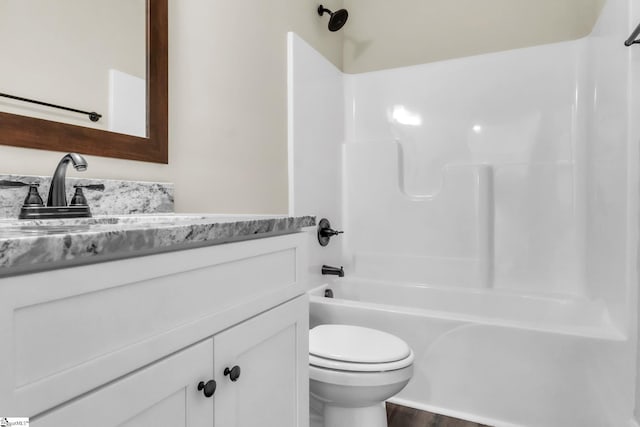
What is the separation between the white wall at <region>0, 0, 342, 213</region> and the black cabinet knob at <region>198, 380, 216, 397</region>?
2.34ft

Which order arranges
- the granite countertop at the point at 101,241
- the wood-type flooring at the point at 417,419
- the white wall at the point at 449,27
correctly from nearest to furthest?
1. the granite countertop at the point at 101,241
2. the wood-type flooring at the point at 417,419
3. the white wall at the point at 449,27

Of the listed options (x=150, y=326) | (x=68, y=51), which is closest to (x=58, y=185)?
(x=68, y=51)

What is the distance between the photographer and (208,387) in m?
0.63

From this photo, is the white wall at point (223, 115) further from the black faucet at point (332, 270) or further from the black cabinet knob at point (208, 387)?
the black cabinet knob at point (208, 387)

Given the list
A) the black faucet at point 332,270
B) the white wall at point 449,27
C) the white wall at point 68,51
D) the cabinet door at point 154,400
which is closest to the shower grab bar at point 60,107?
the white wall at point 68,51

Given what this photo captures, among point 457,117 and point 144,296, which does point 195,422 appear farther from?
point 457,117

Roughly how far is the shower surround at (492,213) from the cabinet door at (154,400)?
123cm

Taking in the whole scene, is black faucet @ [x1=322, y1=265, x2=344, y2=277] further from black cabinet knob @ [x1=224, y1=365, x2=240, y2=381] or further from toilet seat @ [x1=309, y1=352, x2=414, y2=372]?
black cabinet knob @ [x1=224, y1=365, x2=240, y2=381]

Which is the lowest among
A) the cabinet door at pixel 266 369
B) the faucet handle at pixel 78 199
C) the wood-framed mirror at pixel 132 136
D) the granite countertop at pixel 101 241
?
the cabinet door at pixel 266 369

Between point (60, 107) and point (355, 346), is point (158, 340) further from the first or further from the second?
point (355, 346)

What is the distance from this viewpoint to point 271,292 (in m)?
0.83

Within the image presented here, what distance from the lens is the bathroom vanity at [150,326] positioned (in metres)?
0.41

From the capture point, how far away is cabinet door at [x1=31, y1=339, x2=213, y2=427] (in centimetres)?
46

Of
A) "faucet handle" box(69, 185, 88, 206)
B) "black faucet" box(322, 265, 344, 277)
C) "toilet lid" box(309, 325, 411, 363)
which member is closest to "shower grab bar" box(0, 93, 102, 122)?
"faucet handle" box(69, 185, 88, 206)
